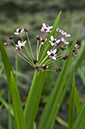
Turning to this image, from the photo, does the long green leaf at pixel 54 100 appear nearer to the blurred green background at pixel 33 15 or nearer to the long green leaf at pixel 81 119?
the long green leaf at pixel 81 119

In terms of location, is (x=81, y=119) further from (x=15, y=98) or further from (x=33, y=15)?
(x=33, y=15)

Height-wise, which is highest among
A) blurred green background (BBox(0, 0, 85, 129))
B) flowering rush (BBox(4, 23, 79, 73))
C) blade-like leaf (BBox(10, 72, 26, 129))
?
blurred green background (BBox(0, 0, 85, 129))

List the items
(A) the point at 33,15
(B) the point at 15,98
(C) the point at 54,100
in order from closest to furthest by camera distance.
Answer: (B) the point at 15,98 < (C) the point at 54,100 < (A) the point at 33,15

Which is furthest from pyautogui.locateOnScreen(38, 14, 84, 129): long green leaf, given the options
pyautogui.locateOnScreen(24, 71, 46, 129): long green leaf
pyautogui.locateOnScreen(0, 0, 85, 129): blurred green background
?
pyautogui.locateOnScreen(0, 0, 85, 129): blurred green background

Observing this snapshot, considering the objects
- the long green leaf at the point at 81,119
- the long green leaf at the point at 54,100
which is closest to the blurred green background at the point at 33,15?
the long green leaf at the point at 54,100

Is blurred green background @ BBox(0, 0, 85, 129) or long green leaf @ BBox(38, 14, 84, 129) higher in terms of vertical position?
blurred green background @ BBox(0, 0, 85, 129)

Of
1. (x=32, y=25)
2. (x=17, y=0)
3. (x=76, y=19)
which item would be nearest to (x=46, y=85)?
(x=32, y=25)

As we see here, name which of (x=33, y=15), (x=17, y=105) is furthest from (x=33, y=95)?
(x=33, y=15)

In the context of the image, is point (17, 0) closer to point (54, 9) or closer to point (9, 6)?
point (9, 6)

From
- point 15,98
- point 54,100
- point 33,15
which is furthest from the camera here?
point 33,15

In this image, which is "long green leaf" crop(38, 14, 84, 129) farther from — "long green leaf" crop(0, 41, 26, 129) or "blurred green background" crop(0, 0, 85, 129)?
"blurred green background" crop(0, 0, 85, 129)

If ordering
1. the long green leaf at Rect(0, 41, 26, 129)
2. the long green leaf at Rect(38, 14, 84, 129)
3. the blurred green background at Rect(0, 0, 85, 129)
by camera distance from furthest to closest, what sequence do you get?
1. the blurred green background at Rect(0, 0, 85, 129)
2. the long green leaf at Rect(38, 14, 84, 129)
3. the long green leaf at Rect(0, 41, 26, 129)
